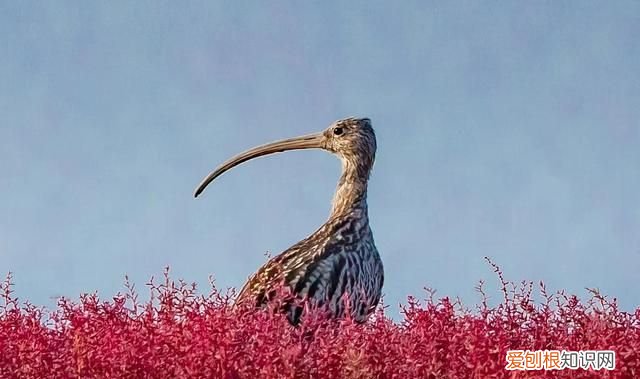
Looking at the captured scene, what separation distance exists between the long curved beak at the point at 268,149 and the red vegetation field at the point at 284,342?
185 inches

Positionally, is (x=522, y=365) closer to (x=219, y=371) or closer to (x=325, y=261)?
(x=219, y=371)

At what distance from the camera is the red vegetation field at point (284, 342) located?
3801 millimetres

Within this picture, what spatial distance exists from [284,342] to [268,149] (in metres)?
5.54

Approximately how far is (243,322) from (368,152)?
5.01 meters

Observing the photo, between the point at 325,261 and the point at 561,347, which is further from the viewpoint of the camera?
the point at 325,261

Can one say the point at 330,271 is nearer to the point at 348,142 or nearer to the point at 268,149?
the point at 348,142

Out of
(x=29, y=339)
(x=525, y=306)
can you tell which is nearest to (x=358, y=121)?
(x=525, y=306)

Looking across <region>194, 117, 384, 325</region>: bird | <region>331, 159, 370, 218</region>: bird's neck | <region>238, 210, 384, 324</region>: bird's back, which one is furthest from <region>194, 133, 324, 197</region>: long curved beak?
<region>238, 210, 384, 324</region>: bird's back

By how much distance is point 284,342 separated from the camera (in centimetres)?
379

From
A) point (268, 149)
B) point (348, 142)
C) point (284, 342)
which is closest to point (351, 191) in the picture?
point (348, 142)

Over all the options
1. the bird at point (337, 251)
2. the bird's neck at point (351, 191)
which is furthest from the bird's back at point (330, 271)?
the bird's neck at point (351, 191)

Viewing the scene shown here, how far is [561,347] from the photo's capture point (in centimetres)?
421

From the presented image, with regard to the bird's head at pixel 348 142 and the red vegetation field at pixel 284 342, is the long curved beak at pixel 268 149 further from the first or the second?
the red vegetation field at pixel 284 342

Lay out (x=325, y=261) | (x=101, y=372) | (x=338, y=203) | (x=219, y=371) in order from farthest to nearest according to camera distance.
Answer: (x=338, y=203), (x=325, y=261), (x=101, y=372), (x=219, y=371)
